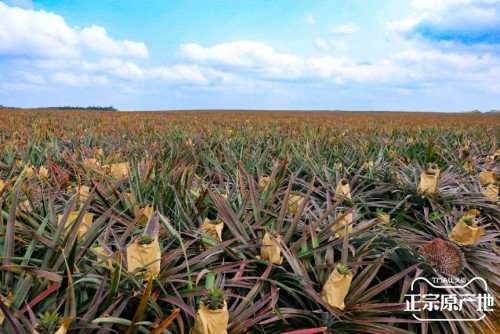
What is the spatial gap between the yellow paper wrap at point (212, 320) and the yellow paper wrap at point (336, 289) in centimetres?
52

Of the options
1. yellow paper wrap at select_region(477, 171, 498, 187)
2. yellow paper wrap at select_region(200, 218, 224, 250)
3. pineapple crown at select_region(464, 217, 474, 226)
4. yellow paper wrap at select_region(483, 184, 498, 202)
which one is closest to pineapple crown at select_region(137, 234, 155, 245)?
yellow paper wrap at select_region(200, 218, 224, 250)

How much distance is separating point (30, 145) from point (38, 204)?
1.73m

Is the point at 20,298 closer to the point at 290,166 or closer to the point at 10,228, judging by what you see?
the point at 10,228

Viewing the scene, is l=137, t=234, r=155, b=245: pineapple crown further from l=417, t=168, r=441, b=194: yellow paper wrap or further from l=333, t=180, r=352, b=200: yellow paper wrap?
l=417, t=168, r=441, b=194: yellow paper wrap

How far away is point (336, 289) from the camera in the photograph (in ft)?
5.09

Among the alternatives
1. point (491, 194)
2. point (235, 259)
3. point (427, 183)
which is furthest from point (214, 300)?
point (491, 194)

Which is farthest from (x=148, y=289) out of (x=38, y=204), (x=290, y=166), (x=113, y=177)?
(x=290, y=166)

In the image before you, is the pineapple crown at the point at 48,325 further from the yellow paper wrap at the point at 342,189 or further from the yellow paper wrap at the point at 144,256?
the yellow paper wrap at the point at 342,189

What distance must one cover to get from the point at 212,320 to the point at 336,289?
1.94 ft

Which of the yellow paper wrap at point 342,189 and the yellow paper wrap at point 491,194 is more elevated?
the yellow paper wrap at point 342,189

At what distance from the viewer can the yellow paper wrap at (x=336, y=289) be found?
1.51 m

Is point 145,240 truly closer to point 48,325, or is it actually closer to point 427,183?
point 48,325

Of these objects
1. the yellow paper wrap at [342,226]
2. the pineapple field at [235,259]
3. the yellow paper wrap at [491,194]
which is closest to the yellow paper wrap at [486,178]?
the pineapple field at [235,259]

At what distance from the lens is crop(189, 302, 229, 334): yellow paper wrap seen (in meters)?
1.15
